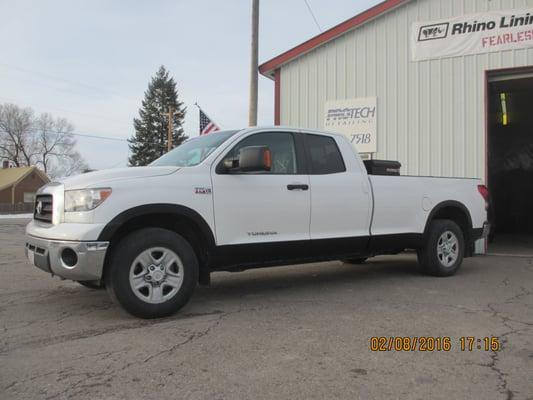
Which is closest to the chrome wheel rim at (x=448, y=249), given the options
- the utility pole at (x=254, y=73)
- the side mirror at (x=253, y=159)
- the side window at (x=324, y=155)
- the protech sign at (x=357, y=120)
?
the side window at (x=324, y=155)

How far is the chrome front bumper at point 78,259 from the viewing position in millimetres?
4648

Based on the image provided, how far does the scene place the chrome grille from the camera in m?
5.11

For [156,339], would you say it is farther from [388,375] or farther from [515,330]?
[515,330]

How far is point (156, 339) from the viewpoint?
14.4ft

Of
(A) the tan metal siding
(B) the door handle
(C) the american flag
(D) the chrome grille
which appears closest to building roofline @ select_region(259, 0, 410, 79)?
(A) the tan metal siding

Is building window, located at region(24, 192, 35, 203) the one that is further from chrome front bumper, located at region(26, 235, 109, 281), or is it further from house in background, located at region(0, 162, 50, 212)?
chrome front bumper, located at region(26, 235, 109, 281)

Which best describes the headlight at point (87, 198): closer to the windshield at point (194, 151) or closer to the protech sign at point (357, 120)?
the windshield at point (194, 151)

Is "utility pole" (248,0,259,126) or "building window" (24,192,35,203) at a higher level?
"utility pole" (248,0,259,126)

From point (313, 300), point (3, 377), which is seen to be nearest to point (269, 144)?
point (313, 300)

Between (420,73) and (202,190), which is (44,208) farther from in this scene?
(420,73)

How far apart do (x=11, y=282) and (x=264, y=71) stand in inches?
308

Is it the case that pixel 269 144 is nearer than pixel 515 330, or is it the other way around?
pixel 515 330

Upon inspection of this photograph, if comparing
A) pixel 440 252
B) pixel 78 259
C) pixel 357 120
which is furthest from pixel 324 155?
pixel 357 120

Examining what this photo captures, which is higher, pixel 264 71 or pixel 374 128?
pixel 264 71
